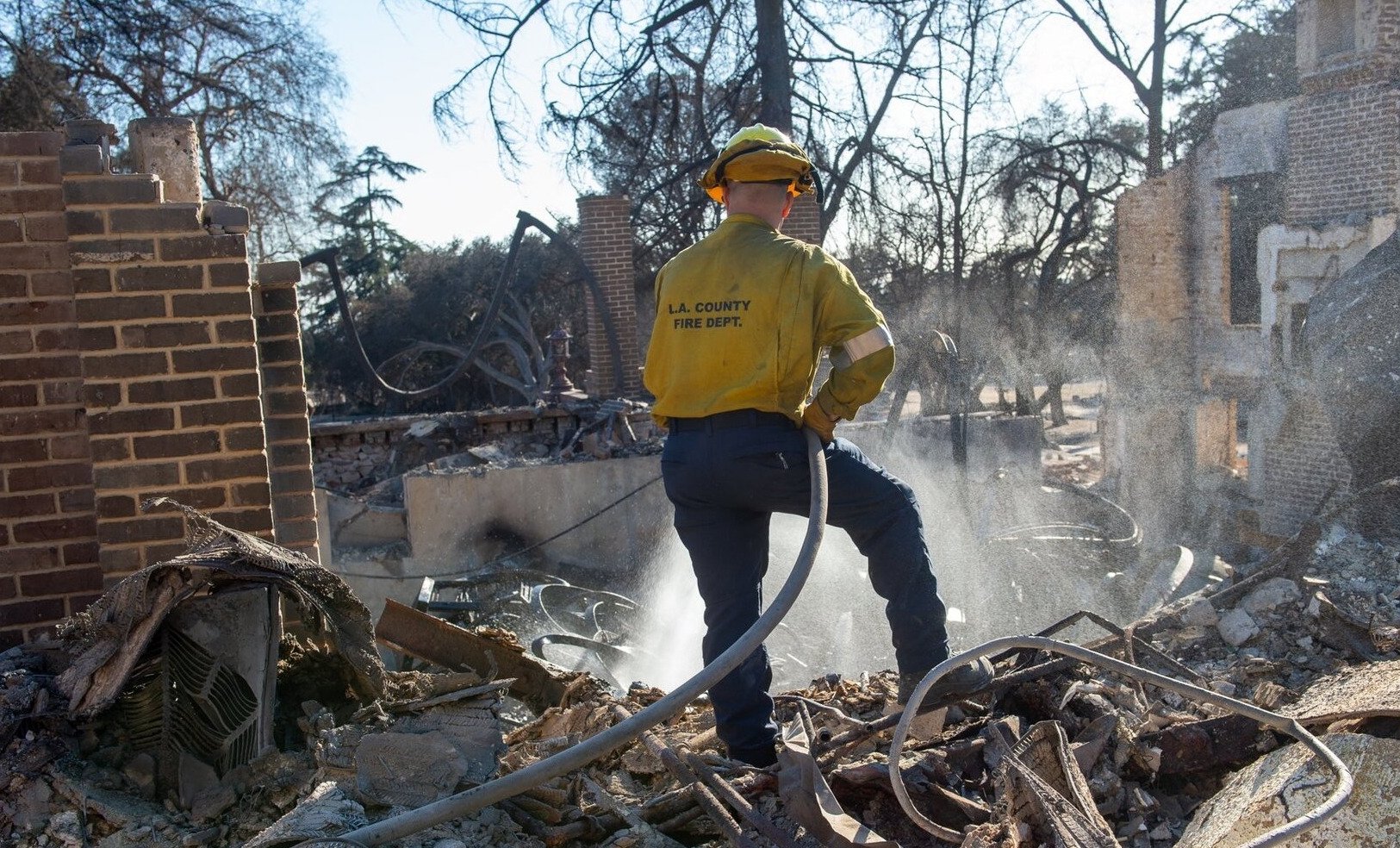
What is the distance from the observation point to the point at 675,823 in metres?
2.78

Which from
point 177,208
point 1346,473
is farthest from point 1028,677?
point 1346,473

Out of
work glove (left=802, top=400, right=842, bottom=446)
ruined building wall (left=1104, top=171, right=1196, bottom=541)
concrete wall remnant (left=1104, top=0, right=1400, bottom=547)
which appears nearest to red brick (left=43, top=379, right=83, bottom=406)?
work glove (left=802, top=400, right=842, bottom=446)

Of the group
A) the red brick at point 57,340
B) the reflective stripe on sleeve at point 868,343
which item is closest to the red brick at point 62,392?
the red brick at point 57,340

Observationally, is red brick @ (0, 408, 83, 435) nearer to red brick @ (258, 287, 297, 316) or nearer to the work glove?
red brick @ (258, 287, 297, 316)

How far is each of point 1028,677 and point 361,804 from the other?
1907 mm

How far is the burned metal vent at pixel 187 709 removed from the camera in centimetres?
296

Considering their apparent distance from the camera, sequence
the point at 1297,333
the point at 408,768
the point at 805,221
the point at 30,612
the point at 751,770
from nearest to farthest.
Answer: the point at 408,768
the point at 751,770
the point at 30,612
the point at 1297,333
the point at 805,221

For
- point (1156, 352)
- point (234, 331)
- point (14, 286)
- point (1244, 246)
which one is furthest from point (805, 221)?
point (14, 286)

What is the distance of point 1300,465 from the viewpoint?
12.1 m

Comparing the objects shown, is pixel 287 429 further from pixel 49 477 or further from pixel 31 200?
pixel 31 200

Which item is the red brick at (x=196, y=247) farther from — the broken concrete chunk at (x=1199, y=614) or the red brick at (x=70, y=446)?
the broken concrete chunk at (x=1199, y=614)

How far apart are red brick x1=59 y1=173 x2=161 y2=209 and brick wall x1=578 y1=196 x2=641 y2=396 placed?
12604 millimetres

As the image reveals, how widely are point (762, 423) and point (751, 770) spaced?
0.95 metres

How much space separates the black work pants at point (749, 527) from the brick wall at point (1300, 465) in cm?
986
